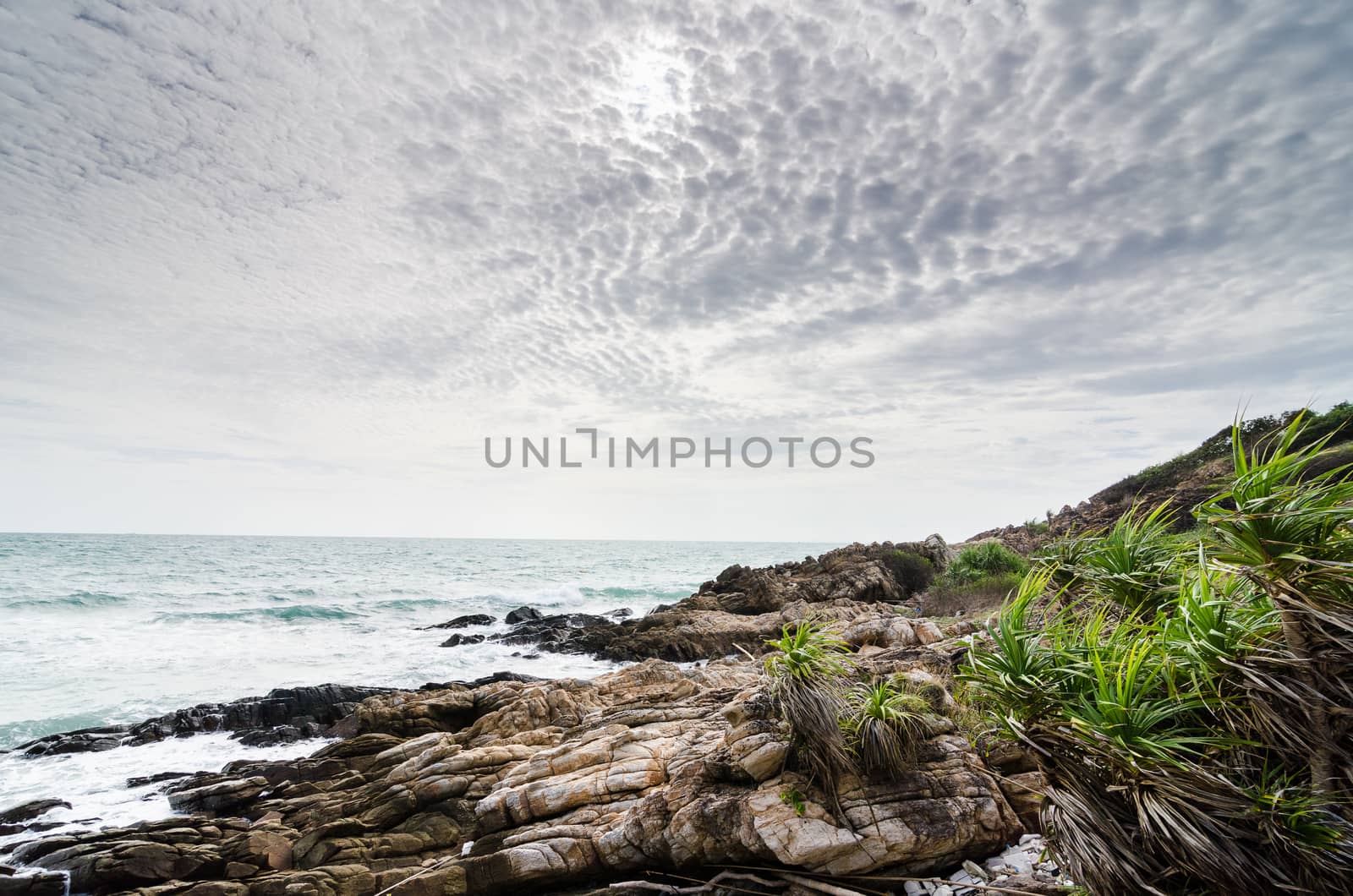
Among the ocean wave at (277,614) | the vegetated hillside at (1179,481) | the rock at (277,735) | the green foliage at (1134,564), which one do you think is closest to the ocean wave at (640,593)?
the ocean wave at (277,614)

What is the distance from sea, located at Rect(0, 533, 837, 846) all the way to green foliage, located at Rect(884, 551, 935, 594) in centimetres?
1483

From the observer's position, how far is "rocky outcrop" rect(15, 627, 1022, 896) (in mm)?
5938

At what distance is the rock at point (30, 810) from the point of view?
11.4 metres

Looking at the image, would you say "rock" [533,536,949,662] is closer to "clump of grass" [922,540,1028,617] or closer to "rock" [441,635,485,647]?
"rock" [441,635,485,647]

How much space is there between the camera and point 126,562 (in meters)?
61.9

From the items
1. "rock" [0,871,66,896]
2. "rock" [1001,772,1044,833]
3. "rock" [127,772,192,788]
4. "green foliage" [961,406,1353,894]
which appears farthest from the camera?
"rock" [127,772,192,788]

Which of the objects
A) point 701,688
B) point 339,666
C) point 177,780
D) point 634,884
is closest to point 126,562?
point 339,666

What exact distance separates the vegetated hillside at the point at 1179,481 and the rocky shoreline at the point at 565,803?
14.9 m

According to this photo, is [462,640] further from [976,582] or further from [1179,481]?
[1179,481]

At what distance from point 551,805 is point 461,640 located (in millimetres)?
23068

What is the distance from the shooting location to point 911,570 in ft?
96.9

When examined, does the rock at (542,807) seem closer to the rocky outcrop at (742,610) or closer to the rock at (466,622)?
the rocky outcrop at (742,610)

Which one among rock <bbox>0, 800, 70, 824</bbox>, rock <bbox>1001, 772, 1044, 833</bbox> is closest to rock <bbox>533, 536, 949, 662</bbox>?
rock <bbox>1001, 772, 1044, 833</bbox>

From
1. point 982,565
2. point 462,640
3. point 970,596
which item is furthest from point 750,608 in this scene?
point 462,640
